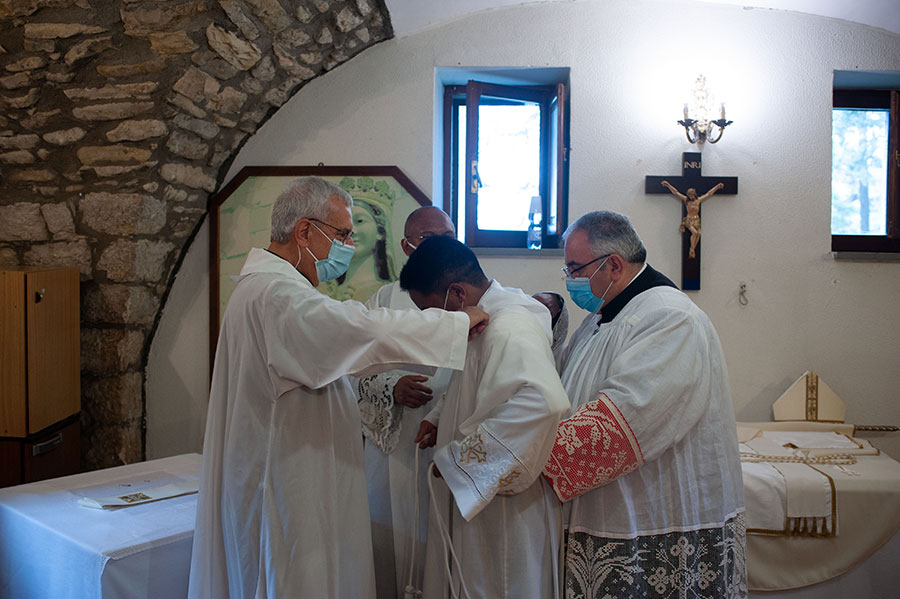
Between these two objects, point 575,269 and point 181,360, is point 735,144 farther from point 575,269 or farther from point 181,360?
point 181,360

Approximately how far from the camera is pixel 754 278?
148 inches

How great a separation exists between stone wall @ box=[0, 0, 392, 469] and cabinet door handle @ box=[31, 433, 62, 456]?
1.43 ft

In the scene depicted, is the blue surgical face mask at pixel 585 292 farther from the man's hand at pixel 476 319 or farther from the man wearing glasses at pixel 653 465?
the man's hand at pixel 476 319

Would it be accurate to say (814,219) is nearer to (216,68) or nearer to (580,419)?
(580,419)

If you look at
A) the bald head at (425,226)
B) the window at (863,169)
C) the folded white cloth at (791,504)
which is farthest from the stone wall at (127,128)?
the folded white cloth at (791,504)

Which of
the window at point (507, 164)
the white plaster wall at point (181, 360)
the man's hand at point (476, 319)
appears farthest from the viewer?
the window at point (507, 164)

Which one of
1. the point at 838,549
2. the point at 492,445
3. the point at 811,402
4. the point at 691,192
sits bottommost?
the point at 838,549

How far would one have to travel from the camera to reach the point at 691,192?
145 inches

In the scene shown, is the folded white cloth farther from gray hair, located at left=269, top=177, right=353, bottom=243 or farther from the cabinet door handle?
the cabinet door handle

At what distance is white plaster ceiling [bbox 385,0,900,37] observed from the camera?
356 cm

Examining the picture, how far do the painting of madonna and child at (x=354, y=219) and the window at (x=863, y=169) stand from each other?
2.35 m

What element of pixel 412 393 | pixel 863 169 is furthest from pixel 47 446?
pixel 863 169

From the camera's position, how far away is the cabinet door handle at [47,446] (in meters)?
3.01

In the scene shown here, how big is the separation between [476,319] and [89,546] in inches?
48.9
